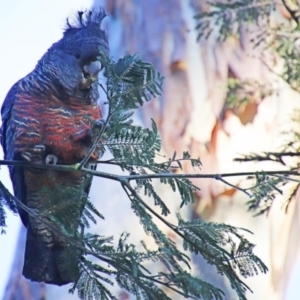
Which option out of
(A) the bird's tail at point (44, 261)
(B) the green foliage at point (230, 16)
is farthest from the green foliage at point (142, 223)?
(B) the green foliage at point (230, 16)

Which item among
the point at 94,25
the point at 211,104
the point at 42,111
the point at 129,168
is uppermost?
the point at 211,104

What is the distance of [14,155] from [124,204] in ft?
1.33

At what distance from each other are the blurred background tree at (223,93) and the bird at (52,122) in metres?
0.36

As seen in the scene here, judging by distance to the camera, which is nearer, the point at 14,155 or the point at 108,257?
the point at 108,257

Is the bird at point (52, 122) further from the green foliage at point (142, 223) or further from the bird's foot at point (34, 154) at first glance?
the green foliage at point (142, 223)

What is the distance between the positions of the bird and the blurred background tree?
14.0 inches

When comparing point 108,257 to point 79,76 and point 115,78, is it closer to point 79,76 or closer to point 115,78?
point 115,78

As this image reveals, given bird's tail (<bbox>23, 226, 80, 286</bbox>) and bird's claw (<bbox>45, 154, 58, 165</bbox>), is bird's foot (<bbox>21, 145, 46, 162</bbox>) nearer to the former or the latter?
bird's claw (<bbox>45, 154, 58, 165</bbox>)

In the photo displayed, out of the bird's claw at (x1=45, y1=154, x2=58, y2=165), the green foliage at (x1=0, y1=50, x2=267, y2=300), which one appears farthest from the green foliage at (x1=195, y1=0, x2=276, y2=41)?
the green foliage at (x1=0, y1=50, x2=267, y2=300)

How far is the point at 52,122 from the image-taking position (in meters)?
1.21

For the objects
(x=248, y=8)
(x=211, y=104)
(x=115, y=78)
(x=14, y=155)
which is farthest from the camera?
(x=211, y=104)

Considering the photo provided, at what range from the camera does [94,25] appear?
3.93ft

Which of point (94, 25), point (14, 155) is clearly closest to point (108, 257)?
point (14, 155)

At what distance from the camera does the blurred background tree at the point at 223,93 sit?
62.3 inches
